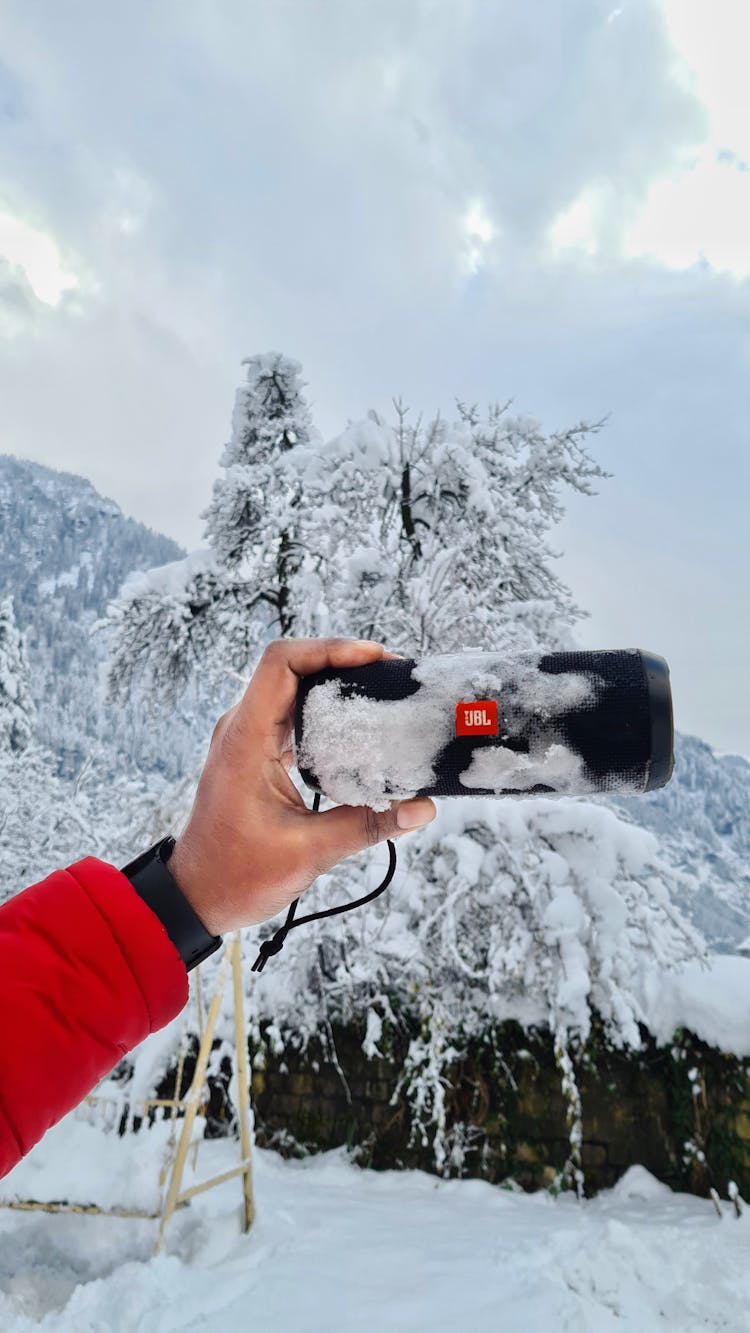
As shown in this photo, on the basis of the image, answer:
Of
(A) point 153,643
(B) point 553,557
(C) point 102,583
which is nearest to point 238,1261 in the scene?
(A) point 153,643

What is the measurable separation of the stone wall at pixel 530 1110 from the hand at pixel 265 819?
5575mm

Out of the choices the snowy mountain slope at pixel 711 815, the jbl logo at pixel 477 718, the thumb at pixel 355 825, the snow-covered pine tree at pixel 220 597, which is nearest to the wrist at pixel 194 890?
the thumb at pixel 355 825

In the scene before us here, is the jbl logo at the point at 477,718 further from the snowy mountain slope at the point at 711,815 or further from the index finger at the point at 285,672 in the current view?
the snowy mountain slope at the point at 711,815

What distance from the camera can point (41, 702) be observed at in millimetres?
40219

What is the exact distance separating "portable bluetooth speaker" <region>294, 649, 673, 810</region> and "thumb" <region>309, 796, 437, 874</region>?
0.06m

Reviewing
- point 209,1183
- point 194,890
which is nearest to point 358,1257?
point 209,1183

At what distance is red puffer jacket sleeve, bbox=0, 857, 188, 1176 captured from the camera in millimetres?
767

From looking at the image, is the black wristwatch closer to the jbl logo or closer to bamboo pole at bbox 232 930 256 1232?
the jbl logo

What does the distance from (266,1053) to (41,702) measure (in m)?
38.7

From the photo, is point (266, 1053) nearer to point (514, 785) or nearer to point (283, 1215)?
point (283, 1215)

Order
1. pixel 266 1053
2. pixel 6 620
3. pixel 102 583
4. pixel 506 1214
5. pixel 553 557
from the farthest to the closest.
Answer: pixel 102 583, pixel 6 620, pixel 553 557, pixel 266 1053, pixel 506 1214

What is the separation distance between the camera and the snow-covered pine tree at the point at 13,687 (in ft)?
45.4

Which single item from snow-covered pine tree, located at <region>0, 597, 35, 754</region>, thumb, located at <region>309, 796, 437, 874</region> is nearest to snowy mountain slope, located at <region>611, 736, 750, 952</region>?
snow-covered pine tree, located at <region>0, 597, 35, 754</region>

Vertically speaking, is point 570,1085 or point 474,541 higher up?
point 474,541
